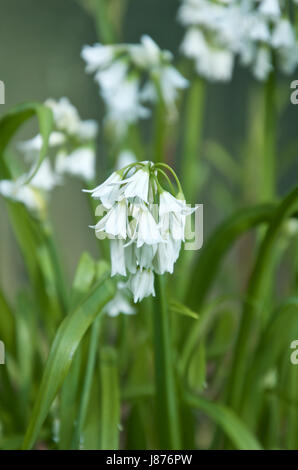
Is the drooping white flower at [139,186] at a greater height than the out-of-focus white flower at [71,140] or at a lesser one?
lesser

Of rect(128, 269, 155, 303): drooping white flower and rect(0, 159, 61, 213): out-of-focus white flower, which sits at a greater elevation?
rect(0, 159, 61, 213): out-of-focus white flower

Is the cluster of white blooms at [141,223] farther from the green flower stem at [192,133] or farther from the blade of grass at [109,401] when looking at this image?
the green flower stem at [192,133]

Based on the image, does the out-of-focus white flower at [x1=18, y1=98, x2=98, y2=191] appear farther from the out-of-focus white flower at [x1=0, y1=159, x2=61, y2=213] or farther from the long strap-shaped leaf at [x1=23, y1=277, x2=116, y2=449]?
the long strap-shaped leaf at [x1=23, y1=277, x2=116, y2=449]

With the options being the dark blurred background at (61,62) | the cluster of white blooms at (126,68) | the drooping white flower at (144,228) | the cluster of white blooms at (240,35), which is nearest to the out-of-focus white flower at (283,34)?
the cluster of white blooms at (240,35)

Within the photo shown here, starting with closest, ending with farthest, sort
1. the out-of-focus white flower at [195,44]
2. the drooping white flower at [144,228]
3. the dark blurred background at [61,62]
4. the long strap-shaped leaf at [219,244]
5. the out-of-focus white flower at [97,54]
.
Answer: the drooping white flower at [144,228]
the long strap-shaped leaf at [219,244]
the out-of-focus white flower at [97,54]
the out-of-focus white flower at [195,44]
the dark blurred background at [61,62]

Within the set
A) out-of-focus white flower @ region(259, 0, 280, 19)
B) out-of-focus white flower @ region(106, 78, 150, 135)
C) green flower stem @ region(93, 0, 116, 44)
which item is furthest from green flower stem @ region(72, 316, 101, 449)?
green flower stem @ region(93, 0, 116, 44)

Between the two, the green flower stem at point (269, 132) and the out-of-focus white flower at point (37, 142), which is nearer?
the out-of-focus white flower at point (37, 142)

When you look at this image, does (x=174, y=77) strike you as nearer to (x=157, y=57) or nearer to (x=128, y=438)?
(x=157, y=57)
